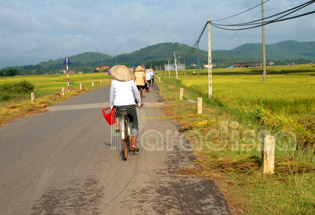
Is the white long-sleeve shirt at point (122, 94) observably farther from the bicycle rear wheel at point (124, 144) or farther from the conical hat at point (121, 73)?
the bicycle rear wheel at point (124, 144)

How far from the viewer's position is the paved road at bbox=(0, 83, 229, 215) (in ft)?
14.7

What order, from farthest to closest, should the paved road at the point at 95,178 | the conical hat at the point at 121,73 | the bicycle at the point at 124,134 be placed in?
the conical hat at the point at 121,73, the bicycle at the point at 124,134, the paved road at the point at 95,178

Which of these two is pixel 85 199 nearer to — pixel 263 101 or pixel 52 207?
pixel 52 207

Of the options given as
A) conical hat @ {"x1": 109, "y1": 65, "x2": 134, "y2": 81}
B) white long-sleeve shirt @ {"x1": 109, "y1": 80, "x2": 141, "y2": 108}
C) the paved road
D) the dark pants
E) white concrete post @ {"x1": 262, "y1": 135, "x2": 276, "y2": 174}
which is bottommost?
the paved road

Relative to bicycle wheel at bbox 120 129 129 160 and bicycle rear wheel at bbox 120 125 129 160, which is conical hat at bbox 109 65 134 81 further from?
bicycle wheel at bbox 120 129 129 160

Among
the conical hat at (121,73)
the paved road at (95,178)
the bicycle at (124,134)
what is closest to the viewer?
the paved road at (95,178)

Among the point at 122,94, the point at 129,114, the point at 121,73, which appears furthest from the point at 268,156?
the point at 121,73

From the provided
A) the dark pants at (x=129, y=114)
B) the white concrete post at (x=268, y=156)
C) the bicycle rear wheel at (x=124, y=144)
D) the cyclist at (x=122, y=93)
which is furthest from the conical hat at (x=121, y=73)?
the white concrete post at (x=268, y=156)

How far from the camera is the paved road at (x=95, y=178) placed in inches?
176

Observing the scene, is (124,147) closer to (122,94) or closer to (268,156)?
(122,94)

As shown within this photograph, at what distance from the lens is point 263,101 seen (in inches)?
697

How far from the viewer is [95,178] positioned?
5.74 m

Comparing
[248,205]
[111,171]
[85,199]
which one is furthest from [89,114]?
[248,205]

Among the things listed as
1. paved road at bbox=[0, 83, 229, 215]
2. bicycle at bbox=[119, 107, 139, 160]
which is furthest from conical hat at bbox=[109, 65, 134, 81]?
paved road at bbox=[0, 83, 229, 215]
